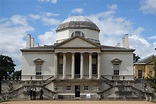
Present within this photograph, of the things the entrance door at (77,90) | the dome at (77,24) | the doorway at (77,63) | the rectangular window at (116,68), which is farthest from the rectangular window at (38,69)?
the rectangular window at (116,68)

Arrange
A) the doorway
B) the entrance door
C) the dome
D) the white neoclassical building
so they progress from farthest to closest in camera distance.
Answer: the dome → the doorway → the entrance door → the white neoclassical building

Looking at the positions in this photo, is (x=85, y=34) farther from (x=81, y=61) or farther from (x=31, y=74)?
(x=31, y=74)

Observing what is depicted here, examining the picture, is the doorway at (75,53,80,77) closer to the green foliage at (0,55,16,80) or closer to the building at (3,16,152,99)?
the building at (3,16,152,99)

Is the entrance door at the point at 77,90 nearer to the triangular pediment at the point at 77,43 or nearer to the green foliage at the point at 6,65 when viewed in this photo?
the triangular pediment at the point at 77,43

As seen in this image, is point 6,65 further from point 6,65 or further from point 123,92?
point 123,92

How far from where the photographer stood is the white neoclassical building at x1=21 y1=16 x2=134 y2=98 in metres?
56.1

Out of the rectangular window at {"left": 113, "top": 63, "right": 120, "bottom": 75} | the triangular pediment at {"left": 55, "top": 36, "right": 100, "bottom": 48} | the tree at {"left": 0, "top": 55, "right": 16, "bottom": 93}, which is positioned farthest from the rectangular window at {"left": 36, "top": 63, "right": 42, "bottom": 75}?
the tree at {"left": 0, "top": 55, "right": 16, "bottom": 93}

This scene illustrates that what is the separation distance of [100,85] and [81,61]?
529 cm

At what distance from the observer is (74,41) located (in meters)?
57.5

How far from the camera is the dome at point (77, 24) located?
65875 millimetres

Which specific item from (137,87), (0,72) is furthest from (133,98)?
(0,72)

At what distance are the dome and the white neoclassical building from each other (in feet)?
23.9

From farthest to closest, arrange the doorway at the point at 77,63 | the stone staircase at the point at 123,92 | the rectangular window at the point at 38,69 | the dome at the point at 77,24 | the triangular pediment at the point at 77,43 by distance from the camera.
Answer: the dome at the point at 77,24
the doorway at the point at 77,63
the rectangular window at the point at 38,69
the triangular pediment at the point at 77,43
the stone staircase at the point at 123,92

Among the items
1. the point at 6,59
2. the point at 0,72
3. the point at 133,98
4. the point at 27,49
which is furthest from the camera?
the point at 6,59
